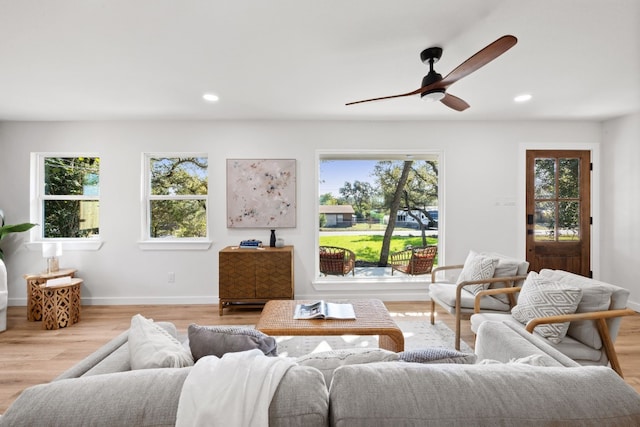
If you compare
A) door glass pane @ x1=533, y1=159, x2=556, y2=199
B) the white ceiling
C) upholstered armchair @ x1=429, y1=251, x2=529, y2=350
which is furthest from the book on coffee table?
door glass pane @ x1=533, y1=159, x2=556, y2=199

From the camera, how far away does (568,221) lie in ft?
13.4

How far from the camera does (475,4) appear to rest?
1.73 m

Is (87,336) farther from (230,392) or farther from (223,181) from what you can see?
(230,392)

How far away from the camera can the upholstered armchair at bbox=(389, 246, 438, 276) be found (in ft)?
13.5

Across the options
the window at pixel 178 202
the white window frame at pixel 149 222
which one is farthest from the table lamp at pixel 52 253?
the window at pixel 178 202

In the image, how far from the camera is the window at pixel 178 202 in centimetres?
414

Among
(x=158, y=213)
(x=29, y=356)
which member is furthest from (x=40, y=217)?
(x=29, y=356)

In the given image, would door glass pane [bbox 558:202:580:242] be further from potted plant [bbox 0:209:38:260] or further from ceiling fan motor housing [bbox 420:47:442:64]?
potted plant [bbox 0:209:38:260]

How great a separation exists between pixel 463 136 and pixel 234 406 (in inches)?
166

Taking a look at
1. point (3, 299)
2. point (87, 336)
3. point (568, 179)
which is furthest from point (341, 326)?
point (568, 179)

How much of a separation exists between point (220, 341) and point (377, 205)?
3.39m

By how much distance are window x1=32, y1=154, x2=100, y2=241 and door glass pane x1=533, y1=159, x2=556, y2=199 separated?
5.86m

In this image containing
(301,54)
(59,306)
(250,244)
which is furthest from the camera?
(250,244)

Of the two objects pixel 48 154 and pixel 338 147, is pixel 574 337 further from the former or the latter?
pixel 48 154
